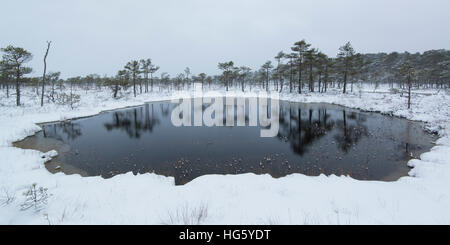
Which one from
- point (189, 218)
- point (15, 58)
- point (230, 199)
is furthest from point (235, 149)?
point (15, 58)

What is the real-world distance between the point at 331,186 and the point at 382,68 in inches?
3830

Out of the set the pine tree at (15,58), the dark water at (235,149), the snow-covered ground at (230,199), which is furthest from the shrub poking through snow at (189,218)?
the pine tree at (15,58)

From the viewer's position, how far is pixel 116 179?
6.30 m

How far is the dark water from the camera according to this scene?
7.74 metres

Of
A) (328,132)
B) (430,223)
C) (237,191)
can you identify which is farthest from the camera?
(328,132)

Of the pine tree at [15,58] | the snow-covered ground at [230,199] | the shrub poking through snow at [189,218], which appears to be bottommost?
the snow-covered ground at [230,199]

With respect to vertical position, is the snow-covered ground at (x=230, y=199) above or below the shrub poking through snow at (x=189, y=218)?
below

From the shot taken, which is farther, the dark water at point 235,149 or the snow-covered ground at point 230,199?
the dark water at point 235,149

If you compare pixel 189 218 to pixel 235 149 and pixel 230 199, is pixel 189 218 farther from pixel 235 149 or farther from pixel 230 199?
pixel 235 149

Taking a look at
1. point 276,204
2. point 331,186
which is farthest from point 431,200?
point 276,204

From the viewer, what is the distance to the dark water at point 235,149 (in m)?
7.74

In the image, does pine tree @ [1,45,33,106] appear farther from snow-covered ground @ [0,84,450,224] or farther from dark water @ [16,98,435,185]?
snow-covered ground @ [0,84,450,224]

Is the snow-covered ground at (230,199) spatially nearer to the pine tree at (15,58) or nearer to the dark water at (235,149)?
the dark water at (235,149)
